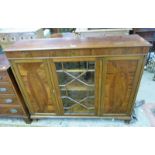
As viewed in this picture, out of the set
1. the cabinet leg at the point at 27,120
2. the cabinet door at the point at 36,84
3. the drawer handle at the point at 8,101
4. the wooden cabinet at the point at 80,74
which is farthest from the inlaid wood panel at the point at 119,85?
the drawer handle at the point at 8,101

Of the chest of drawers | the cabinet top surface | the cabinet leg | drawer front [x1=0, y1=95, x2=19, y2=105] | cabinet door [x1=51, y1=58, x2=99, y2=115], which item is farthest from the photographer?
the cabinet leg

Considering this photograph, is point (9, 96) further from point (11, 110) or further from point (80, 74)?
point (80, 74)

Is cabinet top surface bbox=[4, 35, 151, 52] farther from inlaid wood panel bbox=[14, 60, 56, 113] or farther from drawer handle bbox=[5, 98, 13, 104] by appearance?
drawer handle bbox=[5, 98, 13, 104]

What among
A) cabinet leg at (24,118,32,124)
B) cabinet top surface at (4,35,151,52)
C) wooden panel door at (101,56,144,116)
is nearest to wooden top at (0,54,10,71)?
cabinet top surface at (4,35,151,52)

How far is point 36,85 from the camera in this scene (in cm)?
155

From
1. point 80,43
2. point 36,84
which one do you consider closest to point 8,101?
point 36,84

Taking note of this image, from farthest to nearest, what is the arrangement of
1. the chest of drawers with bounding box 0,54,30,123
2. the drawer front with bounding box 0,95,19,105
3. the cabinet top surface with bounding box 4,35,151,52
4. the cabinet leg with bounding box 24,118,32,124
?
the cabinet leg with bounding box 24,118,32,124
the drawer front with bounding box 0,95,19,105
the chest of drawers with bounding box 0,54,30,123
the cabinet top surface with bounding box 4,35,151,52

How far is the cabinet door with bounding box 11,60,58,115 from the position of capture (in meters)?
1.41

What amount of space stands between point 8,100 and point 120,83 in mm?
1275

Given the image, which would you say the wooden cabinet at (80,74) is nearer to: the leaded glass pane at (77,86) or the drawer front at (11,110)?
the leaded glass pane at (77,86)

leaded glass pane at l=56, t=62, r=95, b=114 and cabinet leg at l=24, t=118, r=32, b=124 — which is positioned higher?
leaded glass pane at l=56, t=62, r=95, b=114

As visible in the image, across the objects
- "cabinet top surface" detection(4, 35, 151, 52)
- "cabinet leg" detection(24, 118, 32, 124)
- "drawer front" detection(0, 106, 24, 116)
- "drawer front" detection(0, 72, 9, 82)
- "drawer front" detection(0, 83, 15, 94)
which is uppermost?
"cabinet top surface" detection(4, 35, 151, 52)

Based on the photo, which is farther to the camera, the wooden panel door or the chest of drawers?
the chest of drawers
